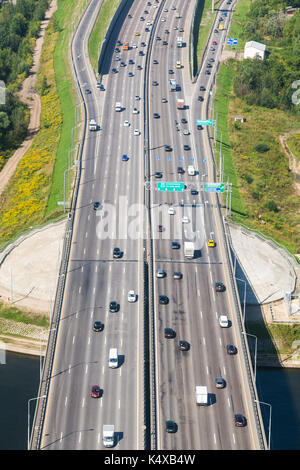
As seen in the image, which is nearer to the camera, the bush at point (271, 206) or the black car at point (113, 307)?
the black car at point (113, 307)

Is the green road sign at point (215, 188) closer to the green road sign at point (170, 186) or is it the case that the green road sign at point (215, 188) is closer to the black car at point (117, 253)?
the green road sign at point (170, 186)

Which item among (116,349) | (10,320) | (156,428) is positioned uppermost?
(10,320)

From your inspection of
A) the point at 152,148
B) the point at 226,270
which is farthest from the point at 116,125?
the point at 226,270

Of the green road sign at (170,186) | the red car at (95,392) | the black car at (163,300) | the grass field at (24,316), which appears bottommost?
the red car at (95,392)

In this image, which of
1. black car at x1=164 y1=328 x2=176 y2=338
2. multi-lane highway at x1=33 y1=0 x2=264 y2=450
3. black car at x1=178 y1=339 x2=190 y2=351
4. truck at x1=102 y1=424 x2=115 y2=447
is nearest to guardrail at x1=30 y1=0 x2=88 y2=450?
multi-lane highway at x1=33 y1=0 x2=264 y2=450

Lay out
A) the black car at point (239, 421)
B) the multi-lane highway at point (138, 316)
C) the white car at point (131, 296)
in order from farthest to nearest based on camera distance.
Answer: the white car at point (131, 296), the multi-lane highway at point (138, 316), the black car at point (239, 421)

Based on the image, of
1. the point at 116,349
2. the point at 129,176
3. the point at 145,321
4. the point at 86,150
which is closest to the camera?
the point at 116,349

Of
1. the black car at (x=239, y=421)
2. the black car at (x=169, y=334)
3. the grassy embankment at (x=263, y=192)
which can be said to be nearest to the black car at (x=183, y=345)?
the black car at (x=169, y=334)

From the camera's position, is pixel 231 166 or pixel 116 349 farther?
pixel 231 166

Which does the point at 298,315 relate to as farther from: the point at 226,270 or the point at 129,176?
the point at 129,176
